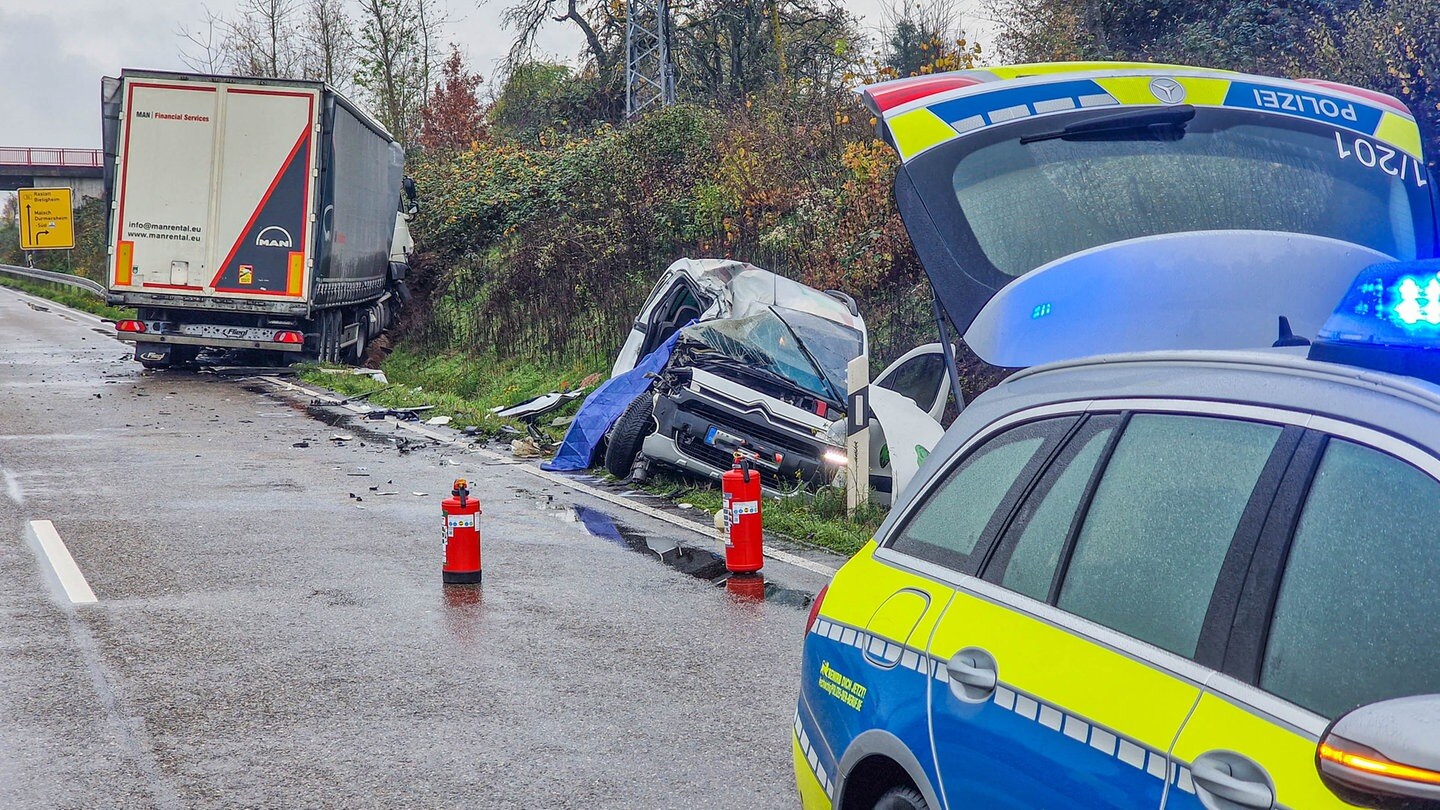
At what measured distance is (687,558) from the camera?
950 cm

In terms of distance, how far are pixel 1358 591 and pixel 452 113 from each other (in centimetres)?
4722

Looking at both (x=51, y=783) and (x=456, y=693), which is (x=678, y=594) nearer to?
(x=456, y=693)

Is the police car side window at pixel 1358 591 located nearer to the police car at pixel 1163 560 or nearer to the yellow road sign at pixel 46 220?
the police car at pixel 1163 560

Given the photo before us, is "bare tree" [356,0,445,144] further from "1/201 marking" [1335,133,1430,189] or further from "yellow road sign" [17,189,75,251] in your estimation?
"1/201 marking" [1335,133,1430,189]

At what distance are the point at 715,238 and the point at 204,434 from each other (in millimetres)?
8887

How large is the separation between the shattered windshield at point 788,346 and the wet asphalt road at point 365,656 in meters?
1.82

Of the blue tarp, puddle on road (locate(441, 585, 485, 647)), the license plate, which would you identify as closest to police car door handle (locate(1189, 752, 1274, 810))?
puddle on road (locate(441, 585, 485, 647))

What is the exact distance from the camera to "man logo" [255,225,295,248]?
21.5 meters

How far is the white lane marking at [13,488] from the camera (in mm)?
11250

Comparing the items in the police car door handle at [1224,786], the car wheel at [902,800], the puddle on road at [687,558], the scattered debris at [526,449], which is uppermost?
the police car door handle at [1224,786]

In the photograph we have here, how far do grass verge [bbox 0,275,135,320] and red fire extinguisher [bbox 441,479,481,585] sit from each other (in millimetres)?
31729

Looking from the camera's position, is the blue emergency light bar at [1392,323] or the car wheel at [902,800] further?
the car wheel at [902,800]

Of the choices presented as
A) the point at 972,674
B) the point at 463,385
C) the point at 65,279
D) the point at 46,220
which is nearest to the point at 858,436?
the point at 972,674

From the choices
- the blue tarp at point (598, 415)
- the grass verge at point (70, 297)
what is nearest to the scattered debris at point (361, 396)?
the blue tarp at point (598, 415)
